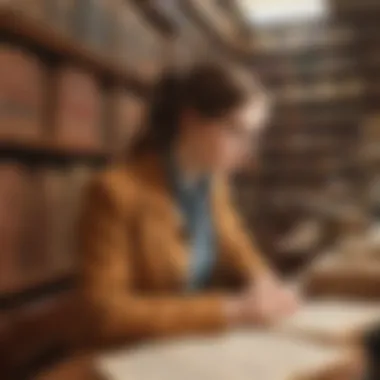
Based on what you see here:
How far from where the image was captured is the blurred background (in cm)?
110

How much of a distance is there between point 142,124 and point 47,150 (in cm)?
16

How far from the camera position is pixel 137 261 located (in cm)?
106

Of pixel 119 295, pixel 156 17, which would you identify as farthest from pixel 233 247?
pixel 156 17

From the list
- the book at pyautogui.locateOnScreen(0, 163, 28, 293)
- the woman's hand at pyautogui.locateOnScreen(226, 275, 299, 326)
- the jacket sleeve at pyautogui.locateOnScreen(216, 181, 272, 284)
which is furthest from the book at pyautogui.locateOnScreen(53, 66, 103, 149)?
the woman's hand at pyautogui.locateOnScreen(226, 275, 299, 326)

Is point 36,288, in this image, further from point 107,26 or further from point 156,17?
point 156,17

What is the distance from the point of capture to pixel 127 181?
3.43 feet

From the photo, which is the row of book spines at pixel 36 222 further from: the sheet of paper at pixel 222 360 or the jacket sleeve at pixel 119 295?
the sheet of paper at pixel 222 360

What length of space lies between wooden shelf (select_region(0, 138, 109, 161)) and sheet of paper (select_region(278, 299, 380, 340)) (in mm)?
412

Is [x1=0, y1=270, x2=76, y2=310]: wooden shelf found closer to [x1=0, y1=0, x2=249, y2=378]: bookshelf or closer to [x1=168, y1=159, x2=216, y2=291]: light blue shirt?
[x1=0, y1=0, x2=249, y2=378]: bookshelf

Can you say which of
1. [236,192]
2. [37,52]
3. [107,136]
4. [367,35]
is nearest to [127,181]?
[37,52]

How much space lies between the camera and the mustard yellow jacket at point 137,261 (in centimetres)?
93

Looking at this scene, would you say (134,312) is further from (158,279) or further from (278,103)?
(278,103)

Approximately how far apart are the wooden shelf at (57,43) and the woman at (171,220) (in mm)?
168

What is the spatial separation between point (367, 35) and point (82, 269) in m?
1.32
